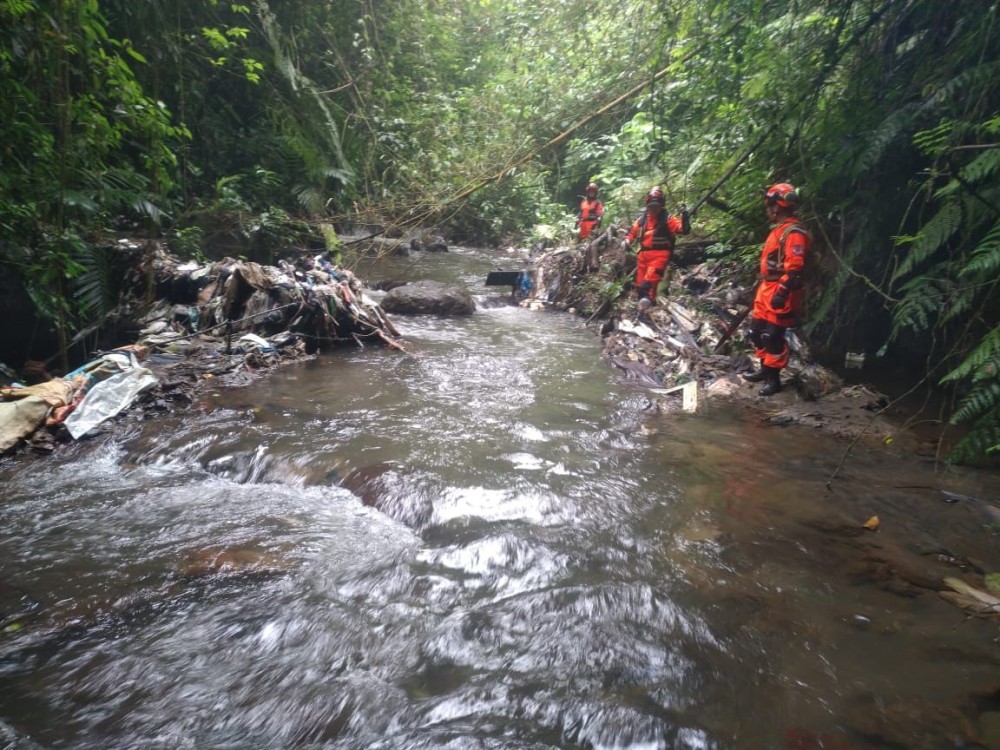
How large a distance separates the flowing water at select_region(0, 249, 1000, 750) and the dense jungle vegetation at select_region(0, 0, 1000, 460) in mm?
1169

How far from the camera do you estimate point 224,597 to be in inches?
105

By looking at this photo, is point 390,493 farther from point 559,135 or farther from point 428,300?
point 428,300

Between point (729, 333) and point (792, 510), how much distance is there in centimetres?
329

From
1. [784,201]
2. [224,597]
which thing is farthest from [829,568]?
[784,201]

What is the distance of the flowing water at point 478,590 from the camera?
2.05 m

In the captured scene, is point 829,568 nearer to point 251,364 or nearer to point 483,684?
point 483,684

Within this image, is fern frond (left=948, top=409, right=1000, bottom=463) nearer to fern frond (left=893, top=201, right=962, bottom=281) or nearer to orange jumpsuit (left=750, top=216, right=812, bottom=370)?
fern frond (left=893, top=201, right=962, bottom=281)

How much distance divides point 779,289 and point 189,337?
5.85 metres

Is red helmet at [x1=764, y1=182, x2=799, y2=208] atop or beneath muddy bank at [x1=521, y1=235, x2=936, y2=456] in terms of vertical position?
atop

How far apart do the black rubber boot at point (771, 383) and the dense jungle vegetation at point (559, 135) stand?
2.00 ft

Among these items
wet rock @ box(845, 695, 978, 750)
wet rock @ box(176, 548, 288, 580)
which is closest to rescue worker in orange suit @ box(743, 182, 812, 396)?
wet rock @ box(845, 695, 978, 750)

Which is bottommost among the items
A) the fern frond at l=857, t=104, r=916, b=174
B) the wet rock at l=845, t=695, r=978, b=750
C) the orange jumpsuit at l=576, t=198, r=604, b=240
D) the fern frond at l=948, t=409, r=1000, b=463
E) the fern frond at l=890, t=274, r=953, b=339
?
the wet rock at l=845, t=695, r=978, b=750

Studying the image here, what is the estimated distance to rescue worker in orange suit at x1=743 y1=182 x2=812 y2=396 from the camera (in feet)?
17.1

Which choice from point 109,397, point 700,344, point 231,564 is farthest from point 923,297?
point 109,397
